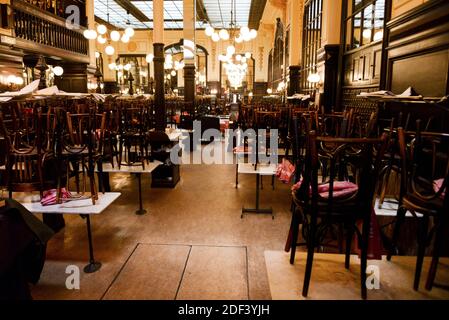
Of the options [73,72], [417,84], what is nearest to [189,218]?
[417,84]

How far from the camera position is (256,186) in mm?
4758

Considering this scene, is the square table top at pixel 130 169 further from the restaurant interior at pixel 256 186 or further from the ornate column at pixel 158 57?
the ornate column at pixel 158 57

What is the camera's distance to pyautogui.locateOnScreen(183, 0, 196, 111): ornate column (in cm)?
1032

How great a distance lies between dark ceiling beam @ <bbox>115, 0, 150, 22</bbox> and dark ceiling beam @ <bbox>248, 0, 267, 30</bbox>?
4.91 meters

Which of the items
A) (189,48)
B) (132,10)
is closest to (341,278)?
(189,48)

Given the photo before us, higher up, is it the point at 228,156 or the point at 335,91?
the point at 335,91

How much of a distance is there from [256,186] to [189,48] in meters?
6.95

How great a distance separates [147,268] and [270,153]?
2383 millimetres

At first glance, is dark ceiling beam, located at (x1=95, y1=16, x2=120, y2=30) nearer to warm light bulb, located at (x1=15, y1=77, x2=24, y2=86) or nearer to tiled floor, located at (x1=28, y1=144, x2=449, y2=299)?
warm light bulb, located at (x1=15, y1=77, x2=24, y2=86)

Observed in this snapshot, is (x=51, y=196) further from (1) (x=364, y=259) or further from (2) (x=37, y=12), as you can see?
(2) (x=37, y=12)

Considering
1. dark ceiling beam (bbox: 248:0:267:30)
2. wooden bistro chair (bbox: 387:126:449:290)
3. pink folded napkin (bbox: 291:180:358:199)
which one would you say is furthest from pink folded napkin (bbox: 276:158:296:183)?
dark ceiling beam (bbox: 248:0:267:30)

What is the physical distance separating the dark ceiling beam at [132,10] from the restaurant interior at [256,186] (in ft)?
16.0
